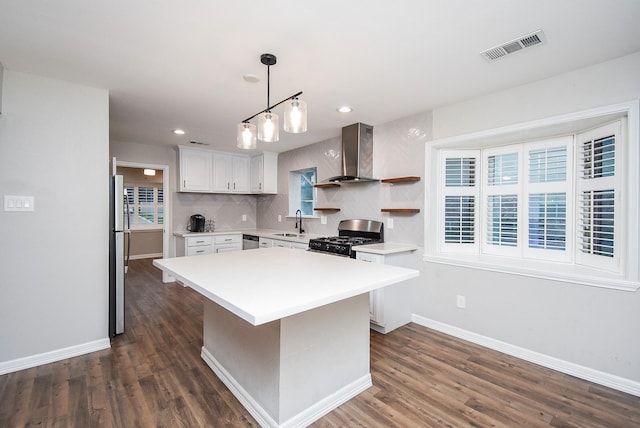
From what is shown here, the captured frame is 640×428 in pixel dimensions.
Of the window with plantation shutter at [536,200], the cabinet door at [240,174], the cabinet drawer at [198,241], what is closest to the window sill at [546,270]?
the window with plantation shutter at [536,200]

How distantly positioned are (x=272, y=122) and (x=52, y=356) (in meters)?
2.62

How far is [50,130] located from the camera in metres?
2.48

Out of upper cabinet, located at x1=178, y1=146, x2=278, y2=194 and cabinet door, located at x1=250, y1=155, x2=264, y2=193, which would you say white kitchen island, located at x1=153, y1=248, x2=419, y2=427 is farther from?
cabinet door, located at x1=250, y1=155, x2=264, y2=193

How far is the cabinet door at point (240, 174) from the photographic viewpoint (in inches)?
225

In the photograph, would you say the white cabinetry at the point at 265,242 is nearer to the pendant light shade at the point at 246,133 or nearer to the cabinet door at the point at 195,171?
the cabinet door at the point at 195,171

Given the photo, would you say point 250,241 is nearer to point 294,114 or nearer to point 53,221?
point 53,221

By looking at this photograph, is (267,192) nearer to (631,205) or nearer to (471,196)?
(471,196)

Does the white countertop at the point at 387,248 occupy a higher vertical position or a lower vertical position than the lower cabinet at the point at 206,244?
higher

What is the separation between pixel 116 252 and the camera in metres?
2.91

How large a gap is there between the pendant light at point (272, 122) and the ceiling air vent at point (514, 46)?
4.32ft

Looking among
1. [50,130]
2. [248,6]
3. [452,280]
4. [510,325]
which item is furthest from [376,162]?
[50,130]

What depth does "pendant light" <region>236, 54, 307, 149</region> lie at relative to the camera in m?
1.93

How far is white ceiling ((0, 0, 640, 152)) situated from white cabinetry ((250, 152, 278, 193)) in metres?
2.57

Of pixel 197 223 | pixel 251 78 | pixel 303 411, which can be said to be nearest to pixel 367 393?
pixel 303 411
